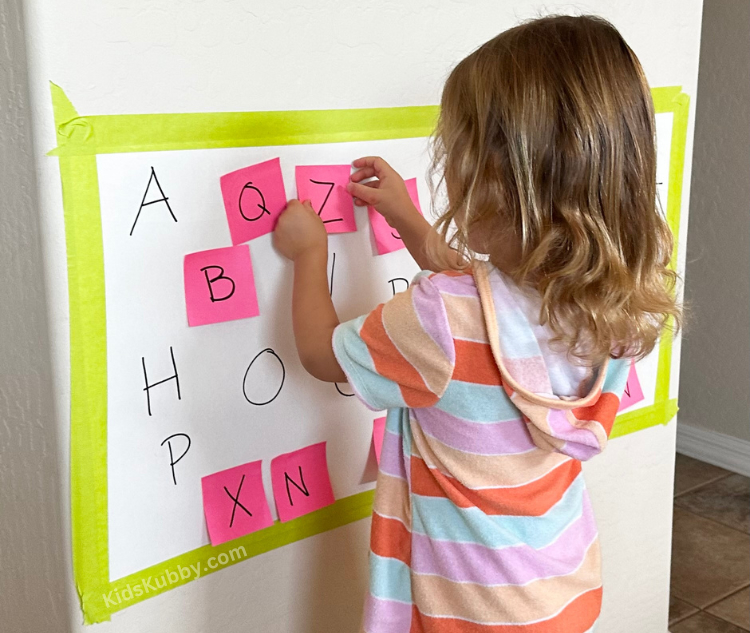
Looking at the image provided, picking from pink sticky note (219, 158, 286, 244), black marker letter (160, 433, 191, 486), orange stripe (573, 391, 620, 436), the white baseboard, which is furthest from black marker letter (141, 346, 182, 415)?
the white baseboard

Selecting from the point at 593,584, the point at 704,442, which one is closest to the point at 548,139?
the point at 593,584

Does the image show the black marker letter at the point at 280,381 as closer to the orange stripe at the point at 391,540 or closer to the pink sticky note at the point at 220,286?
the pink sticky note at the point at 220,286

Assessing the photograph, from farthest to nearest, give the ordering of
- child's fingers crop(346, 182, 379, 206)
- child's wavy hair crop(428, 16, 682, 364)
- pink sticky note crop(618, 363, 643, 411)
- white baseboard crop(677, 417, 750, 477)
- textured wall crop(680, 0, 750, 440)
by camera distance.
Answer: white baseboard crop(677, 417, 750, 477), textured wall crop(680, 0, 750, 440), pink sticky note crop(618, 363, 643, 411), child's fingers crop(346, 182, 379, 206), child's wavy hair crop(428, 16, 682, 364)

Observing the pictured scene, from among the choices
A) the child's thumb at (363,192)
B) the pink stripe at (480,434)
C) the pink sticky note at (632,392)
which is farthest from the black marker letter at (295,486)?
the pink sticky note at (632,392)

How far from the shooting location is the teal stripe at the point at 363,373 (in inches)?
30.3

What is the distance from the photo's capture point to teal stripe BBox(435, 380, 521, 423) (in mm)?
766

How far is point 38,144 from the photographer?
712 millimetres

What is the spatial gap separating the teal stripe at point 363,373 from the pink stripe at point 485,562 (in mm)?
150

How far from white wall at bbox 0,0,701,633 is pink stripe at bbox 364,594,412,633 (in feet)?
0.49

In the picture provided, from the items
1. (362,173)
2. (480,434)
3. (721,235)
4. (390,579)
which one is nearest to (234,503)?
(390,579)

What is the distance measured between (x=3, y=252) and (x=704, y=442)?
229 cm

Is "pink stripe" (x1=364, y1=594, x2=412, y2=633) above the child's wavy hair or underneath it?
underneath

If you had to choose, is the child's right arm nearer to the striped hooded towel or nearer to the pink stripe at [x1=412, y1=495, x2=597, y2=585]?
the striped hooded towel

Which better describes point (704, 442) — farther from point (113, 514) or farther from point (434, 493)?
point (113, 514)
